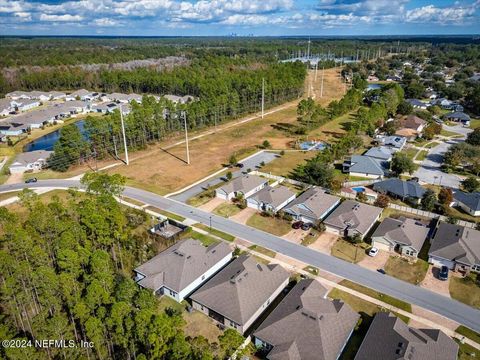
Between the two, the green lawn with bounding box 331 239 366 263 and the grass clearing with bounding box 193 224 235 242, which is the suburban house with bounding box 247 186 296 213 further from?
the green lawn with bounding box 331 239 366 263

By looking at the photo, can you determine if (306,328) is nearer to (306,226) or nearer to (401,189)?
(306,226)

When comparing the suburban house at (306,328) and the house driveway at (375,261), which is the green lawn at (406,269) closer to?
the house driveway at (375,261)

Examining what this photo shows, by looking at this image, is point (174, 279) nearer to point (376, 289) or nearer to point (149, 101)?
point (376, 289)

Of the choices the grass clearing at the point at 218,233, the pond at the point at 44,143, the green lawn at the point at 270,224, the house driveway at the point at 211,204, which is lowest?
the pond at the point at 44,143

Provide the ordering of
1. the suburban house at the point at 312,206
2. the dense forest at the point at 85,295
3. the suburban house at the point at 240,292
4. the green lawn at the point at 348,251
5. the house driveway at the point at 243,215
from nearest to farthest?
the dense forest at the point at 85,295, the suburban house at the point at 240,292, the green lawn at the point at 348,251, the suburban house at the point at 312,206, the house driveway at the point at 243,215

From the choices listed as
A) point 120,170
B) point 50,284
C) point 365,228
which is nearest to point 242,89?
point 120,170

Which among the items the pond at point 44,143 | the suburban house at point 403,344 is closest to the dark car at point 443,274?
the suburban house at point 403,344

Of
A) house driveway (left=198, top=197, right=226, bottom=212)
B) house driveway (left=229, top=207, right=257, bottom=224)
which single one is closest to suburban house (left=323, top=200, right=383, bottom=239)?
house driveway (left=229, top=207, right=257, bottom=224)
